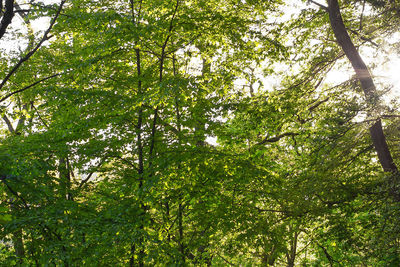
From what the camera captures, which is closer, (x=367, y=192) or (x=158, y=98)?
(x=158, y=98)

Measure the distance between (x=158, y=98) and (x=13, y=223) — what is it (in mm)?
2917

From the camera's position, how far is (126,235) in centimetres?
500

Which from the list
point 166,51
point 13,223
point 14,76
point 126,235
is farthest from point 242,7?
point 14,76

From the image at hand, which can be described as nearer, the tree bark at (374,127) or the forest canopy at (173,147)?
the forest canopy at (173,147)

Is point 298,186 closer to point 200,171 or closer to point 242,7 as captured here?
point 200,171

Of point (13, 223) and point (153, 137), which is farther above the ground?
point (153, 137)

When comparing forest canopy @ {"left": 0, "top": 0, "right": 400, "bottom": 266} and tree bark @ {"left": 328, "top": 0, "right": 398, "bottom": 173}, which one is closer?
forest canopy @ {"left": 0, "top": 0, "right": 400, "bottom": 266}

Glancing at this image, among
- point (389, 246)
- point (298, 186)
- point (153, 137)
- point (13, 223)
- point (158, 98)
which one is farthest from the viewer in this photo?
point (298, 186)

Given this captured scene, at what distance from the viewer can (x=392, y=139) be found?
793 cm

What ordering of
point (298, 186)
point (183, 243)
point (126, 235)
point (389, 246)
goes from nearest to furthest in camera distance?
point (126, 235) < point (389, 246) < point (183, 243) < point (298, 186)

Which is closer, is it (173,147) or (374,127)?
(173,147)

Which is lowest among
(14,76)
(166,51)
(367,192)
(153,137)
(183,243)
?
(183,243)

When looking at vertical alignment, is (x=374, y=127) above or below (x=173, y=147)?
above

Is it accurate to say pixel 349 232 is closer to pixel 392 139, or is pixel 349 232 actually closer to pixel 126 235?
pixel 392 139
